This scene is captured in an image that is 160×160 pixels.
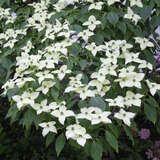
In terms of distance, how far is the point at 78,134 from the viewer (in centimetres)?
141

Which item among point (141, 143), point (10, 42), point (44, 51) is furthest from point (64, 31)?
point (141, 143)

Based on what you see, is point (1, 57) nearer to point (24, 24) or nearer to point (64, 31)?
point (24, 24)

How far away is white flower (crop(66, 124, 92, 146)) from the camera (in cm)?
138

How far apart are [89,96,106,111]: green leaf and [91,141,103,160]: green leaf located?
0.56 feet

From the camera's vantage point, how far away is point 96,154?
1.39 meters

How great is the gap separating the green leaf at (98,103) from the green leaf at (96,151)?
0.17 meters

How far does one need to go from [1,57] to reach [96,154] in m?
0.94

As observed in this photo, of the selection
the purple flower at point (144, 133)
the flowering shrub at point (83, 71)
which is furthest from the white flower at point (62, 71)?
the purple flower at point (144, 133)

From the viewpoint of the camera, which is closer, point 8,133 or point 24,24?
point 24,24

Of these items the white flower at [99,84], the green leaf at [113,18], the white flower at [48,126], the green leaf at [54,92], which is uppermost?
the green leaf at [113,18]

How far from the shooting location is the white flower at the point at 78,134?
1384 millimetres

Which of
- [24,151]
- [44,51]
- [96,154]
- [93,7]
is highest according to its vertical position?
[93,7]

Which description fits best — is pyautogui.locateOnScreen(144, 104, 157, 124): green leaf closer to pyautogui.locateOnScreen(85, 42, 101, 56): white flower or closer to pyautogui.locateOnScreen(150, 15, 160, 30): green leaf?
pyautogui.locateOnScreen(85, 42, 101, 56): white flower

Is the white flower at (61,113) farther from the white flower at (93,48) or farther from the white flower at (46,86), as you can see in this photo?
the white flower at (93,48)
